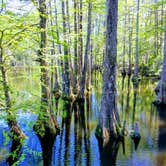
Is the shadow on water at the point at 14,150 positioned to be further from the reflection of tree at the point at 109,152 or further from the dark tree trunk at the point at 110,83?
the dark tree trunk at the point at 110,83

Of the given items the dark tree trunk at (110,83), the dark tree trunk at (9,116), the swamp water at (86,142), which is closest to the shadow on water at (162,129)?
the swamp water at (86,142)

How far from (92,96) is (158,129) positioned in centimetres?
930

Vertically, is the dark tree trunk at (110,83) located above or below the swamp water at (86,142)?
above

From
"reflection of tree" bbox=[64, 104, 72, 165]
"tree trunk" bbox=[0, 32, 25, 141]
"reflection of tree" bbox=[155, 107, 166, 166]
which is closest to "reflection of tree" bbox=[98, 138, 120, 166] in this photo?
"reflection of tree" bbox=[64, 104, 72, 165]

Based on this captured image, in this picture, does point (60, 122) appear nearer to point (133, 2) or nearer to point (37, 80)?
point (37, 80)

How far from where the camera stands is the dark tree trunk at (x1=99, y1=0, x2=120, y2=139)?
9.77 metres

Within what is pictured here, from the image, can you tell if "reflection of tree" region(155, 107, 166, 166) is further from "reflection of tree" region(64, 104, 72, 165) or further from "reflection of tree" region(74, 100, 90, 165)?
"reflection of tree" region(64, 104, 72, 165)

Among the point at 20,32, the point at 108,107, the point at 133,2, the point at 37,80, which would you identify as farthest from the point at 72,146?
the point at 133,2

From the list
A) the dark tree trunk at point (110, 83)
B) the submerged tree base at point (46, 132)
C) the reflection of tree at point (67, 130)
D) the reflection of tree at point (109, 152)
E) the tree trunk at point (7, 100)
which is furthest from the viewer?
the dark tree trunk at point (110, 83)

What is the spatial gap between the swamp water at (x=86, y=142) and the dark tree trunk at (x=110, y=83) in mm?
577

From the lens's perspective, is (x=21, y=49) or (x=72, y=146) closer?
(x=21, y=49)

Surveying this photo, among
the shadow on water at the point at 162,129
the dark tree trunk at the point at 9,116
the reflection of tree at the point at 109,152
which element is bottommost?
the reflection of tree at the point at 109,152

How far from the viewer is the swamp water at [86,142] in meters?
7.85

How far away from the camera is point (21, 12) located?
6.45 m
